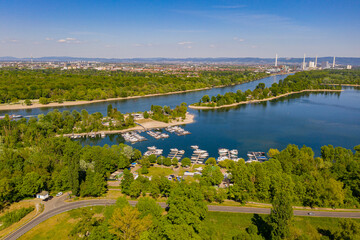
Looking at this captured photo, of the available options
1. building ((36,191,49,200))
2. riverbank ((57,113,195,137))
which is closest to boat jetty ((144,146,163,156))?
riverbank ((57,113,195,137))

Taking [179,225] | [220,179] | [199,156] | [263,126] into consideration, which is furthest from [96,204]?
[263,126]

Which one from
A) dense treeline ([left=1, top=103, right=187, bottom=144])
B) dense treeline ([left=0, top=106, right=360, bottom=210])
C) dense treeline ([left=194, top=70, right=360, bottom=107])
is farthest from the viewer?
dense treeline ([left=194, top=70, right=360, bottom=107])

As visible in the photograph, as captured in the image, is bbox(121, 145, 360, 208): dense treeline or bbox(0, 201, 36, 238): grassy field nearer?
bbox(0, 201, 36, 238): grassy field

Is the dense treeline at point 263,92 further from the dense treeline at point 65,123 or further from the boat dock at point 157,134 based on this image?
the boat dock at point 157,134

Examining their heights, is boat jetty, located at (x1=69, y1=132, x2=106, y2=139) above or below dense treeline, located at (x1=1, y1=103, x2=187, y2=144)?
below

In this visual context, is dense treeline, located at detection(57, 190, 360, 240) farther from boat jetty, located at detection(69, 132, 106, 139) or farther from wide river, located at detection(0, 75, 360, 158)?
boat jetty, located at detection(69, 132, 106, 139)

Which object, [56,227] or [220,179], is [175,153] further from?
[56,227]
